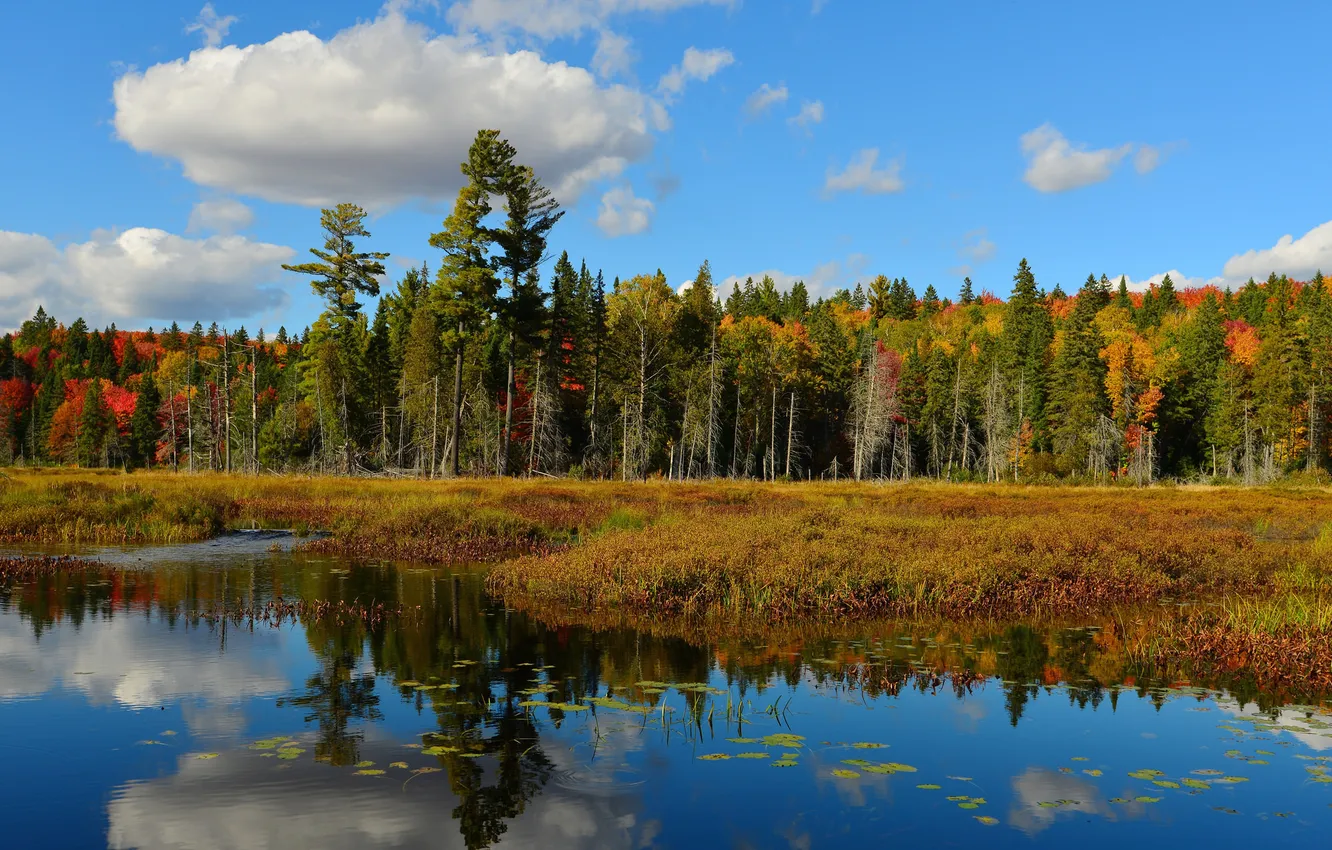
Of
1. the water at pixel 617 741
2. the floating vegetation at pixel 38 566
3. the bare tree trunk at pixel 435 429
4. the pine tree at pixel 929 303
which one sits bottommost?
the water at pixel 617 741

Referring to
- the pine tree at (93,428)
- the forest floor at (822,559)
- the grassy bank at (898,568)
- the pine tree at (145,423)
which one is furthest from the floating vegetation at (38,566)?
the pine tree at (93,428)

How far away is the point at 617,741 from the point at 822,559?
8.35 metres

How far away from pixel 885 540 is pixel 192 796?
14154 millimetres

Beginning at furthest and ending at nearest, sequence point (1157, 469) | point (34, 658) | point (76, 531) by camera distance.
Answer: point (1157, 469), point (76, 531), point (34, 658)

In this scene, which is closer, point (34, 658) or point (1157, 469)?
point (34, 658)

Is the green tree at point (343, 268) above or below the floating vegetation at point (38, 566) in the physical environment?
above

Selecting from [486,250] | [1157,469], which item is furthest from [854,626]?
[1157,469]

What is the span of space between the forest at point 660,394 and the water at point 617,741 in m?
35.4

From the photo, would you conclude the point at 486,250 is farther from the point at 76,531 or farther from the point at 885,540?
the point at 885,540

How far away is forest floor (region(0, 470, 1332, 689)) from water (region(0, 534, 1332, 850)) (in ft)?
4.89

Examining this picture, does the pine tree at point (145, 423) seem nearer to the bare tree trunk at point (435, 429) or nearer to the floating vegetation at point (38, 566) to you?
the bare tree trunk at point (435, 429)

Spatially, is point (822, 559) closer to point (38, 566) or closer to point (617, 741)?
point (617, 741)

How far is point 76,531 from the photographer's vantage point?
24.2 metres

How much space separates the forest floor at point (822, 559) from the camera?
586 inches
